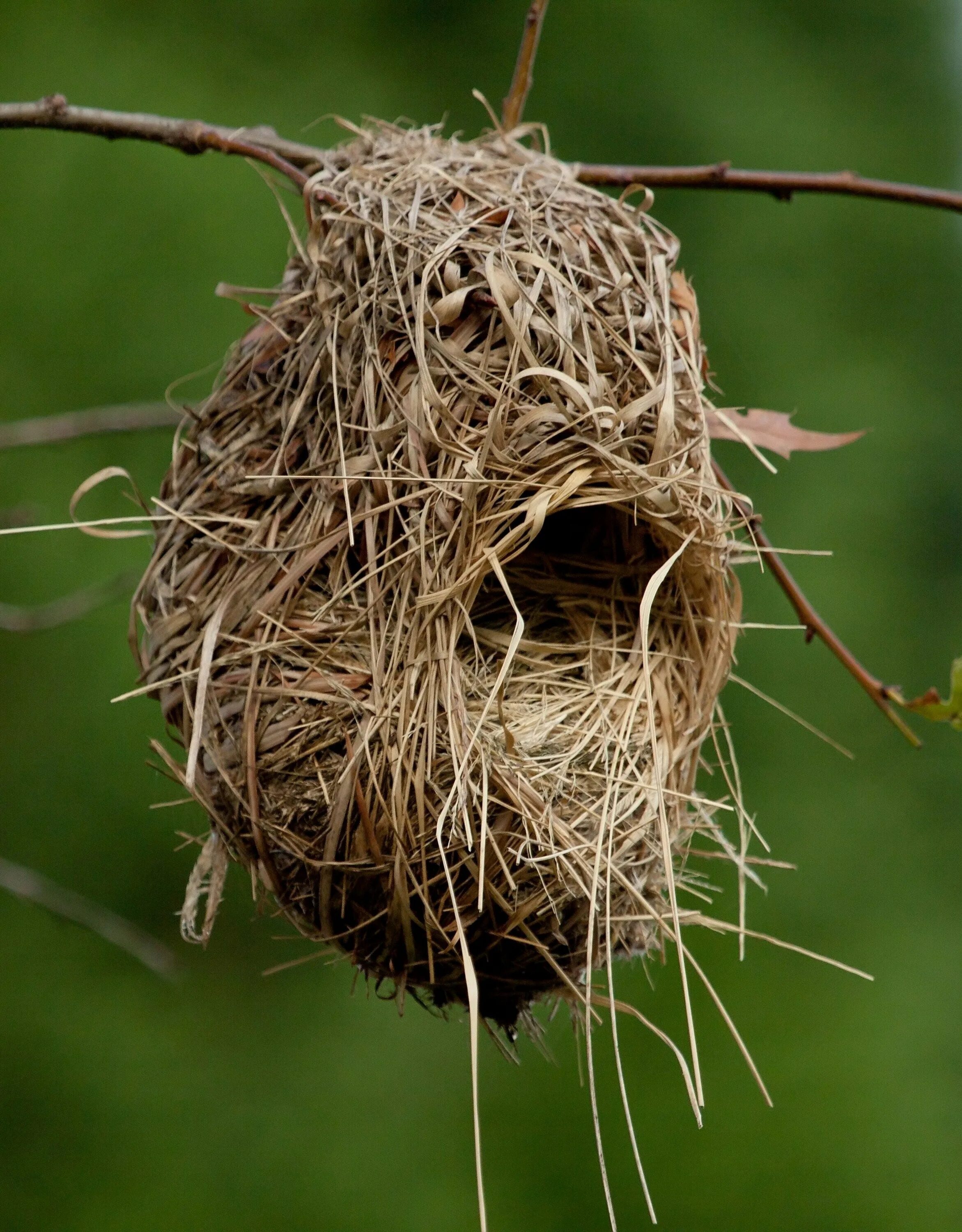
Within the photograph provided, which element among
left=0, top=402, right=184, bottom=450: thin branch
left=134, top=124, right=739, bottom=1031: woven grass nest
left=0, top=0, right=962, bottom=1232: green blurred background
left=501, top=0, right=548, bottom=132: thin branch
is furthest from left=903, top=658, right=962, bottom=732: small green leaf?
left=0, top=0, right=962, bottom=1232: green blurred background

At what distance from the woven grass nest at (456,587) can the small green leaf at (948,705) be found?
19 centimetres

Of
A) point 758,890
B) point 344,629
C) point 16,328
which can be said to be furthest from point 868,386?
point 344,629

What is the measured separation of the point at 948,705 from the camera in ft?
4.00

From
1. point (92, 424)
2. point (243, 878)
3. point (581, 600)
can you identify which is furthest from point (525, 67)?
point (243, 878)

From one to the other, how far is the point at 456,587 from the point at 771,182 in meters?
0.60

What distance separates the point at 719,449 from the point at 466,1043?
1725 mm

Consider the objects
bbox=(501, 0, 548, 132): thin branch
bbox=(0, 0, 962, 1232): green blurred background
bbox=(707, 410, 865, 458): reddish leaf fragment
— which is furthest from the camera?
bbox=(0, 0, 962, 1232): green blurred background

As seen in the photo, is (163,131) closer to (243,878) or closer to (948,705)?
(948,705)

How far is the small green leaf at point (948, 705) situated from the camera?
1204 mm

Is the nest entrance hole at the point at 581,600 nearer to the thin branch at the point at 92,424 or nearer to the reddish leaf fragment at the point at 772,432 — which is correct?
the reddish leaf fragment at the point at 772,432

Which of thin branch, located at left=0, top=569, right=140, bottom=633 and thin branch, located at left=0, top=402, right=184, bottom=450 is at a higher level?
thin branch, located at left=0, top=402, right=184, bottom=450

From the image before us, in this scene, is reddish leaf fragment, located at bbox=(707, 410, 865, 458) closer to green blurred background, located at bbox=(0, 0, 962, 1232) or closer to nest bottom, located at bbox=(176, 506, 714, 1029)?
nest bottom, located at bbox=(176, 506, 714, 1029)

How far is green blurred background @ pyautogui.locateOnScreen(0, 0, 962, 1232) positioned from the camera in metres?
3.21

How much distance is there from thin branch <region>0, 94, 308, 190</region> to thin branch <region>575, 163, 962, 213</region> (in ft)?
0.96
